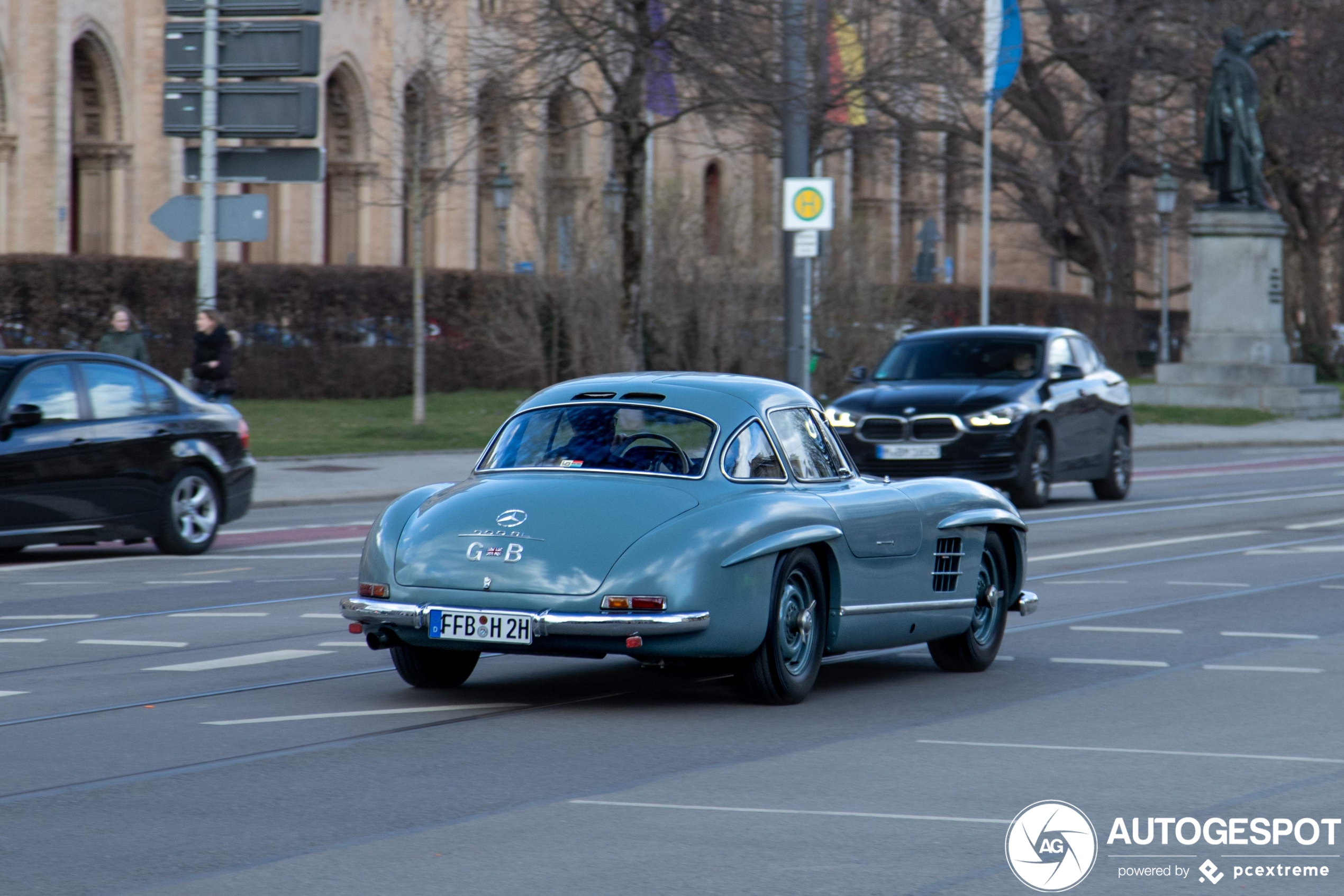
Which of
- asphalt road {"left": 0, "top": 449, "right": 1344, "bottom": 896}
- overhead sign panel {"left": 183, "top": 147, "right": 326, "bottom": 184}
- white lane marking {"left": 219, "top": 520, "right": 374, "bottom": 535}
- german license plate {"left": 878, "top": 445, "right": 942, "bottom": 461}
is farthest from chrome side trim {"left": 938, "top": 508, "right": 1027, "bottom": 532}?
overhead sign panel {"left": 183, "top": 147, "right": 326, "bottom": 184}

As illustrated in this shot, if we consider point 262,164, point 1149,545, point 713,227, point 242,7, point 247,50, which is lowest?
point 1149,545

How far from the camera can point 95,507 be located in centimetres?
1480

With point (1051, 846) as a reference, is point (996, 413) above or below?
above

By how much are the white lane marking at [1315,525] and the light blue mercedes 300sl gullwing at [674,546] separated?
9.84 meters

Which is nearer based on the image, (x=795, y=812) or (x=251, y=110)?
(x=795, y=812)

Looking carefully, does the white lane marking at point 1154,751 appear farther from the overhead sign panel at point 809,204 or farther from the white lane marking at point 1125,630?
the overhead sign panel at point 809,204

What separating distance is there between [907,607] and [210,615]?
4.35 meters

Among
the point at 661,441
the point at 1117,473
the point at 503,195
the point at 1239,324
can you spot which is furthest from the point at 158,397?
the point at 1239,324

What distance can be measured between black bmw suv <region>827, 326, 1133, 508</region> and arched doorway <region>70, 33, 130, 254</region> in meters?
30.2

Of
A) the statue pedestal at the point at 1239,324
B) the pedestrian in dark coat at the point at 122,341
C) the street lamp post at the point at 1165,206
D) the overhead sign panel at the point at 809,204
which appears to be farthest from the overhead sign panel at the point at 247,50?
the street lamp post at the point at 1165,206

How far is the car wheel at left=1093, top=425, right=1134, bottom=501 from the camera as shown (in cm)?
2219

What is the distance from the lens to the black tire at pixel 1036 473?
66.4ft

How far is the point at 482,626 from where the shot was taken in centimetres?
817

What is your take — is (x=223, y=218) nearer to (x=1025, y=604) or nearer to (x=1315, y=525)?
(x=1315, y=525)
